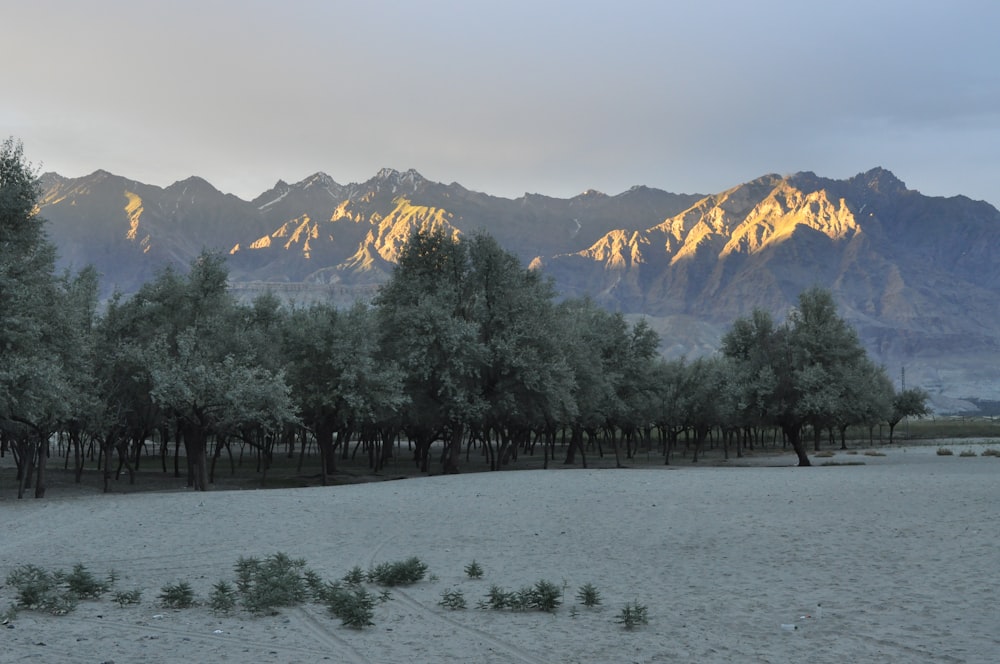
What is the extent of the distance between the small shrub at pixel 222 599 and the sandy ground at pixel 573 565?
184 mm

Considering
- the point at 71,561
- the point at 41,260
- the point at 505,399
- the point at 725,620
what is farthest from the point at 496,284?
the point at 725,620

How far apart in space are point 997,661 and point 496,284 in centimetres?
4007

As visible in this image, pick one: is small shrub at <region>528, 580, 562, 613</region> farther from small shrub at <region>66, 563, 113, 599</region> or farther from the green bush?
small shrub at <region>66, 563, 113, 599</region>

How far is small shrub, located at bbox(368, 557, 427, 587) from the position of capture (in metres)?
14.7

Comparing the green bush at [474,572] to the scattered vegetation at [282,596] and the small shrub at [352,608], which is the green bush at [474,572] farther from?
the small shrub at [352,608]

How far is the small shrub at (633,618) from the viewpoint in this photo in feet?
36.7

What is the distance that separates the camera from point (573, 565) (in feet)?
54.4

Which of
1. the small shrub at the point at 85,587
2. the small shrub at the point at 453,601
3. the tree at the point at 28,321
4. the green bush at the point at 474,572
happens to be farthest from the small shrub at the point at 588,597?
the tree at the point at 28,321

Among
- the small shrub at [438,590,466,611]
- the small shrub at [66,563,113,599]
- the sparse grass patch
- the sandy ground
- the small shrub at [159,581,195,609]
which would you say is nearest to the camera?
the sandy ground

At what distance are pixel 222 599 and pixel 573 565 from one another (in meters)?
6.97

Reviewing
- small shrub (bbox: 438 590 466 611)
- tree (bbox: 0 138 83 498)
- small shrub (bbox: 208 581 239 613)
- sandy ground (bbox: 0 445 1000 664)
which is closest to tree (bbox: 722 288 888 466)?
sandy ground (bbox: 0 445 1000 664)

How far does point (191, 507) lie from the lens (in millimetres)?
28203

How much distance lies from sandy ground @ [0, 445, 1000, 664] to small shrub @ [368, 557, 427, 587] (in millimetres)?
253

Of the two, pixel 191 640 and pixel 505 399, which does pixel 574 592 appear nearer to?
pixel 191 640
